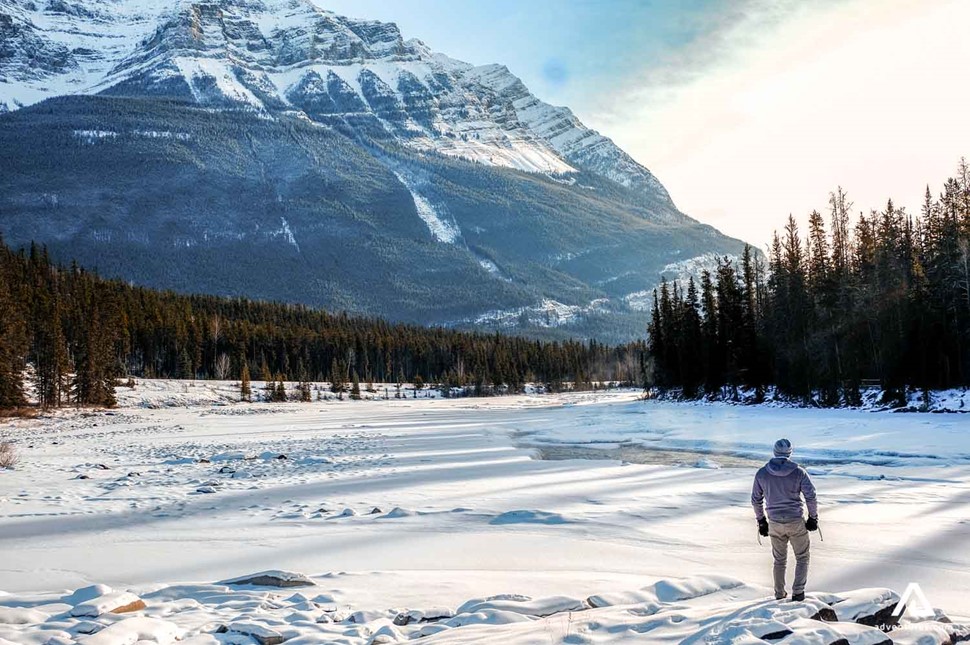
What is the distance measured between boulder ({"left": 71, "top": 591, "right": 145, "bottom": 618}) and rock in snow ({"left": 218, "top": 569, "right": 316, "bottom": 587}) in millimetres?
1316

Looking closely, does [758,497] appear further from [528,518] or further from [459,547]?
[528,518]

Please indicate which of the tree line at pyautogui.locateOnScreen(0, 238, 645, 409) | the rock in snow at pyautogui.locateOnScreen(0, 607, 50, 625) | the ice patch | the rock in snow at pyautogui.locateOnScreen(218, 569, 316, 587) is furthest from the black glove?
the tree line at pyautogui.locateOnScreen(0, 238, 645, 409)

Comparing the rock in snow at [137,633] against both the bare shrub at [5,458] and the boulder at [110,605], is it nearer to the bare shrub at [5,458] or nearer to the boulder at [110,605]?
the boulder at [110,605]

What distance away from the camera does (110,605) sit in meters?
7.54

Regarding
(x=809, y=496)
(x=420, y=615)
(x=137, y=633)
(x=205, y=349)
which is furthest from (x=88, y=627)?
(x=205, y=349)

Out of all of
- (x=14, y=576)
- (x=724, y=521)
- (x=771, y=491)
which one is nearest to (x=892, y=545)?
(x=724, y=521)

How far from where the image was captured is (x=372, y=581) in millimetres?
9234

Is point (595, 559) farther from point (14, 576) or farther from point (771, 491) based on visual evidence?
point (14, 576)

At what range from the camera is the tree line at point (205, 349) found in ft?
213

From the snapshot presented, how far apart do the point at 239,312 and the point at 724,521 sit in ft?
485

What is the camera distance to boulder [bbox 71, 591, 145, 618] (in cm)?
737

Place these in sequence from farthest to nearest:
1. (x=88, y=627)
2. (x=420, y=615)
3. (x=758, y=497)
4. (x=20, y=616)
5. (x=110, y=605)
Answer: (x=758, y=497) → (x=420, y=615) → (x=110, y=605) → (x=20, y=616) → (x=88, y=627)

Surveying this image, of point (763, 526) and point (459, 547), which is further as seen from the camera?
point (459, 547)

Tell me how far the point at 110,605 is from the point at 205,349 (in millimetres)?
116621
